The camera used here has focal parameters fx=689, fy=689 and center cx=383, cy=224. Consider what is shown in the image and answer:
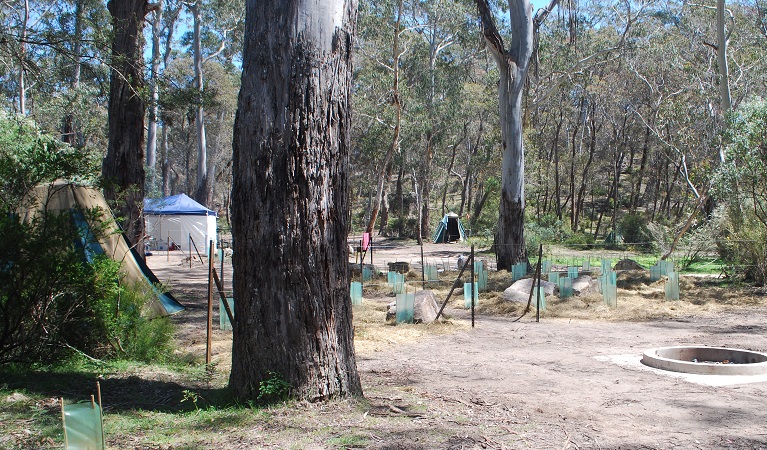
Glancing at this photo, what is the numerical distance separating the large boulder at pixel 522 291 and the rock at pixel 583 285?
1.59ft

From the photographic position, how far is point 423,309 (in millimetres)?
11453

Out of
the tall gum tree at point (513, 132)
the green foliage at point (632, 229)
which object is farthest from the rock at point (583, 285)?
the green foliage at point (632, 229)

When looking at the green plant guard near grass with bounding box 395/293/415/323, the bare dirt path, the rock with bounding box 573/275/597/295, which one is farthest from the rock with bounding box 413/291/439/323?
the rock with bounding box 573/275/597/295

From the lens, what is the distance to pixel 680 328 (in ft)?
37.4

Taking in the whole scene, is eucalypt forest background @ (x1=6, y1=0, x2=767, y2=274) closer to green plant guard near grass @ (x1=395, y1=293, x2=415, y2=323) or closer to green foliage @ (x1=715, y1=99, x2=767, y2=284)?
green foliage @ (x1=715, y1=99, x2=767, y2=284)

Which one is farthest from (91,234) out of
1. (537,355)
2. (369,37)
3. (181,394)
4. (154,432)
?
(369,37)

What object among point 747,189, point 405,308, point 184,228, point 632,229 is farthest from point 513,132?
point 184,228

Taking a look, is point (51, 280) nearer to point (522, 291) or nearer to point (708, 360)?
point (708, 360)

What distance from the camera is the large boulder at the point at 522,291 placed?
45.4ft

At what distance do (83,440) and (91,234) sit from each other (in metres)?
4.21

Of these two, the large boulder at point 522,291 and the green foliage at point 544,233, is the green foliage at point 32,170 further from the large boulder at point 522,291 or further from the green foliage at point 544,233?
the green foliage at point 544,233

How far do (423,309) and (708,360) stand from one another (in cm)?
446

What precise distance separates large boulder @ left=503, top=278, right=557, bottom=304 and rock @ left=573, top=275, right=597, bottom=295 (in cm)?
48

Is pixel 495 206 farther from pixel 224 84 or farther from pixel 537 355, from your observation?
pixel 537 355
